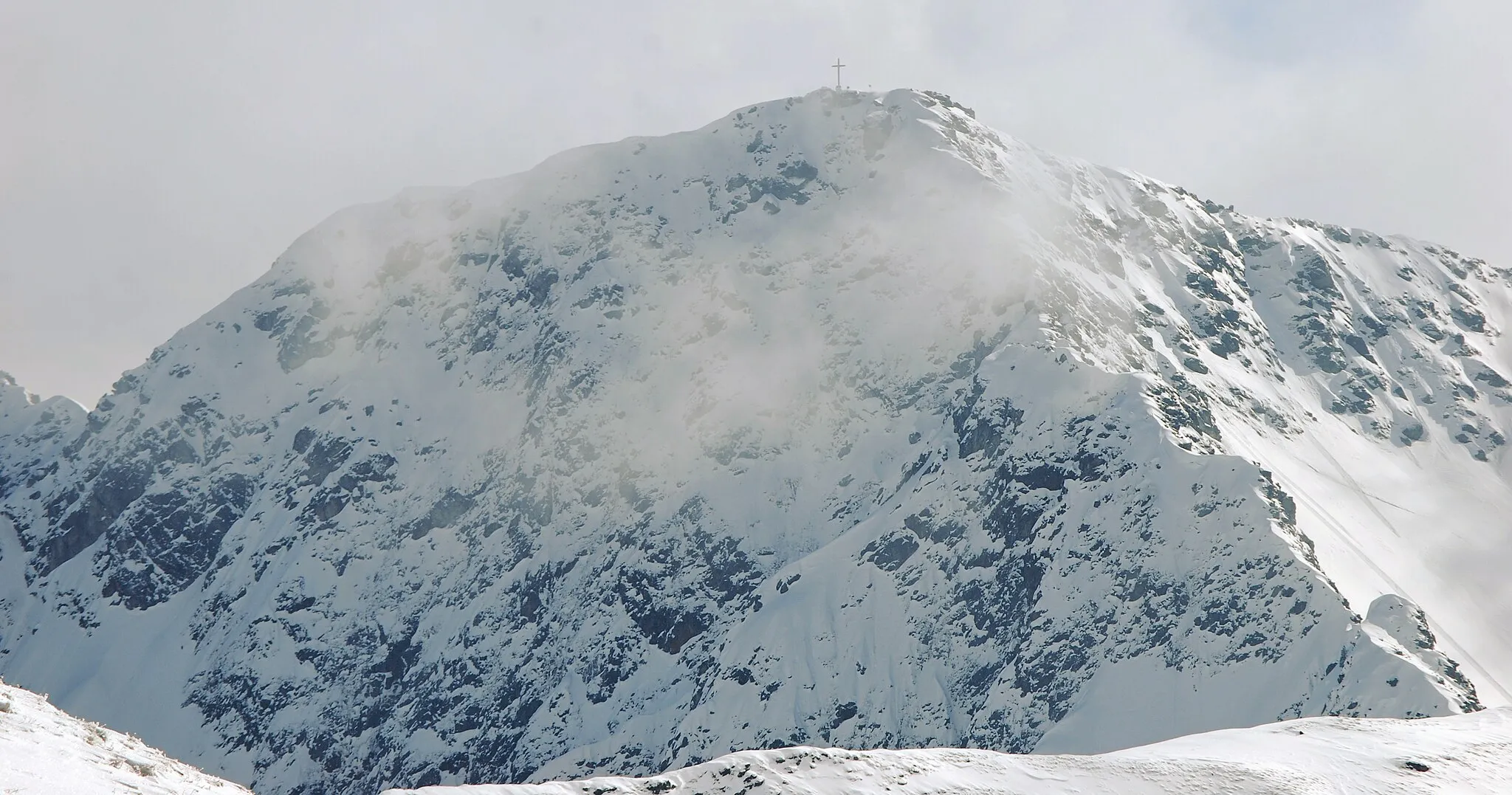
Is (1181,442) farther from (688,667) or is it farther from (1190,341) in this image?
(688,667)

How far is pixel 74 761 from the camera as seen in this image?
28750 mm

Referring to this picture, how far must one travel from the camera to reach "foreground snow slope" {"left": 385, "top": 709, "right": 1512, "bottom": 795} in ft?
149

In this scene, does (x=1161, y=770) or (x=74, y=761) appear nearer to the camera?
(x=74, y=761)

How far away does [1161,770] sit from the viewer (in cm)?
5075

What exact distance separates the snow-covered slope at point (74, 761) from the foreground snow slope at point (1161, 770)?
9698mm

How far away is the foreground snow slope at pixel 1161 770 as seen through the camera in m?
45.4

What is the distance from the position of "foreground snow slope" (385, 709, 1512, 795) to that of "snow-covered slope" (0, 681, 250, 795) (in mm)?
9698

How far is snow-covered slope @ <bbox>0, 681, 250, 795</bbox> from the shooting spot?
2711 cm

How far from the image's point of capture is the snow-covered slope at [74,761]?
27.1m

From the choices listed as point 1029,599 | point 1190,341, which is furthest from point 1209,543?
point 1190,341

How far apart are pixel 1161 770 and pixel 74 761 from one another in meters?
32.8

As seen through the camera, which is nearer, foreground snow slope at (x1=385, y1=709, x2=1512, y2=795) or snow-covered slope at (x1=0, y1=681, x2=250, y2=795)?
snow-covered slope at (x1=0, y1=681, x2=250, y2=795)

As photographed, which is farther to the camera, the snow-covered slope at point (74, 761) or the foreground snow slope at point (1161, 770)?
the foreground snow slope at point (1161, 770)

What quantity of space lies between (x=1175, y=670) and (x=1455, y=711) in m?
29.1
